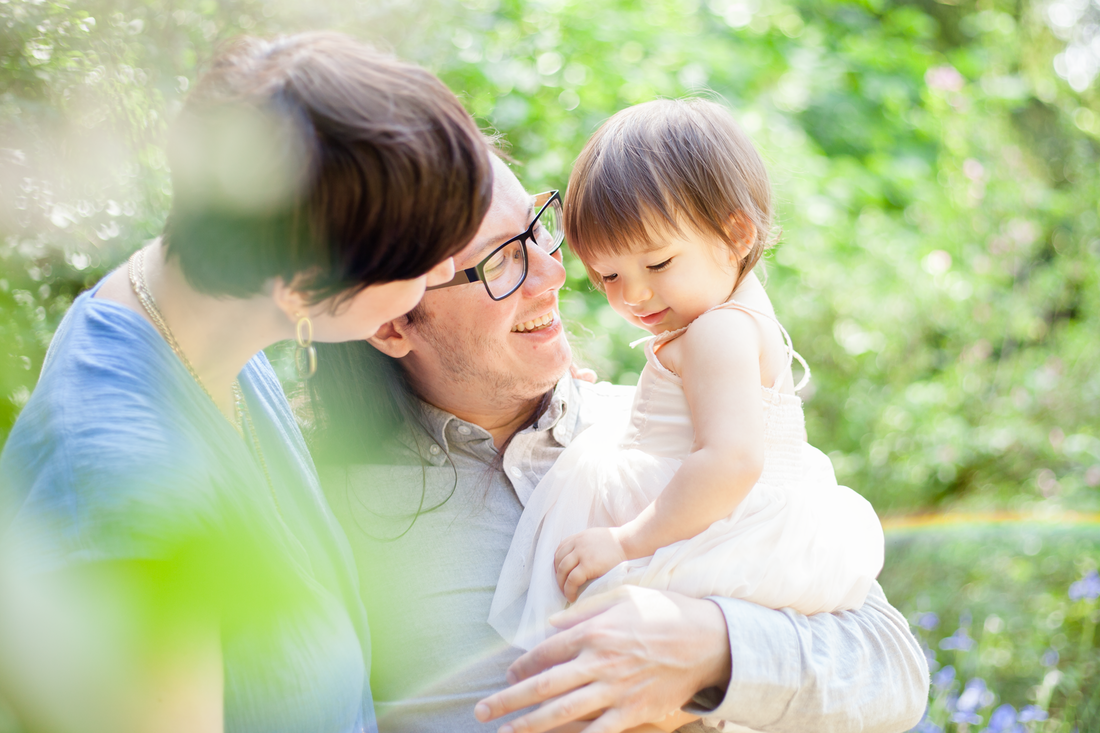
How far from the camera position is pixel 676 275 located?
158cm

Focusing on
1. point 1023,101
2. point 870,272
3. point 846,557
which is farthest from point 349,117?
point 1023,101

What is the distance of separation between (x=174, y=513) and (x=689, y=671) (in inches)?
34.5

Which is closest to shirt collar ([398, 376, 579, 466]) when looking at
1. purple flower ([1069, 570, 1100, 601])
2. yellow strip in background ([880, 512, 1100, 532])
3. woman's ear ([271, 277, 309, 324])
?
woman's ear ([271, 277, 309, 324])

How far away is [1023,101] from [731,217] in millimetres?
4798

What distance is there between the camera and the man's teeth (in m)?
1.85

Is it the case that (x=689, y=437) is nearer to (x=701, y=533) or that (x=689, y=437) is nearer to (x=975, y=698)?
(x=701, y=533)

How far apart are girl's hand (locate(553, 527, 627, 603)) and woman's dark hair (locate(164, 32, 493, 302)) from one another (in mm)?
664

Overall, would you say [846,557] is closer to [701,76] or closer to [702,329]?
[702,329]

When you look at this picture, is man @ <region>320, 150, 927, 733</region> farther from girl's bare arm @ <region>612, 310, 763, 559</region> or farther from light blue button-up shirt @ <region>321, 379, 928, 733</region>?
girl's bare arm @ <region>612, 310, 763, 559</region>

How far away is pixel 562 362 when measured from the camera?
1849 millimetres

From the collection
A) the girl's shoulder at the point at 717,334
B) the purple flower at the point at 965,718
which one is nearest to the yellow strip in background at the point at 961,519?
the purple flower at the point at 965,718

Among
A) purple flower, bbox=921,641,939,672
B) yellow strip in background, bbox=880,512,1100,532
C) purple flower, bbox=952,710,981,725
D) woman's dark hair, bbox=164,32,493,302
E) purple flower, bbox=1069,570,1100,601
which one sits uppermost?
woman's dark hair, bbox=164,32,493,302

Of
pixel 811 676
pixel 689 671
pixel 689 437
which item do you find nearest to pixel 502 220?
pixel 689 437

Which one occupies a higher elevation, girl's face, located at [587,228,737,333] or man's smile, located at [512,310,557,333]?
girl's face, located at [587,228,737,333]
